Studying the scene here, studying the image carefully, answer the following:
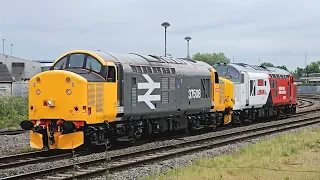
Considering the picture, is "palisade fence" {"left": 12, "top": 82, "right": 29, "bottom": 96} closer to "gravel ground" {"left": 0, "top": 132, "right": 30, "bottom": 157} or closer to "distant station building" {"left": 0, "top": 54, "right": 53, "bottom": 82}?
"gravel ground" {"left": 0, "top": 132, "right": 30, "bottom": 157}

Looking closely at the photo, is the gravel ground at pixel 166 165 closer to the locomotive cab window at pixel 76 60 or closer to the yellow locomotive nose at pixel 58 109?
the yellow locomotive nose at pixel 58 109

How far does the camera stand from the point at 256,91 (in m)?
27.5

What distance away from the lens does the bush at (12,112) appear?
26.0 metres

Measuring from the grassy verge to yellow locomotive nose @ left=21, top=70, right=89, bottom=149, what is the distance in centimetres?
388

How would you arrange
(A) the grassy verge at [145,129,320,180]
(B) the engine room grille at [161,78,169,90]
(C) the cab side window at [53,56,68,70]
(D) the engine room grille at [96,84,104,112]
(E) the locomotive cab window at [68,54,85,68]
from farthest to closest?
(B) the engine room grille at [161,78,169,90] → (C) the cab side window at [53,56,68,70] → (E) the locomotive cab window at [68,54,85,68] → (D) the engine room grille at [96,84,104,112] → (A) the grassy verge at [145,129,320,180]

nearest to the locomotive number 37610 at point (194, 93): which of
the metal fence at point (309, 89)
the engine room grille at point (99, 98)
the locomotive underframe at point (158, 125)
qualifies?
the locomotive underframe at point (158, 125)

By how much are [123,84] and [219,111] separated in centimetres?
896

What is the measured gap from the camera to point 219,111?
77.8ft

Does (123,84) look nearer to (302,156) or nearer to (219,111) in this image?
(302,156)

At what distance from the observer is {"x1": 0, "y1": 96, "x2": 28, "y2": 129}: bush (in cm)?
2598

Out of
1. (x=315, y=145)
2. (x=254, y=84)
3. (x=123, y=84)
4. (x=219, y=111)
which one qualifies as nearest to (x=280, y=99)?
(x=254, y=84)

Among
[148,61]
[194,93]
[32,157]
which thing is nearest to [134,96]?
[148,61]

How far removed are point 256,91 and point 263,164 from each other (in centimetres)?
1569

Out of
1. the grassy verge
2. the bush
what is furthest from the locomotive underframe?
the bush
